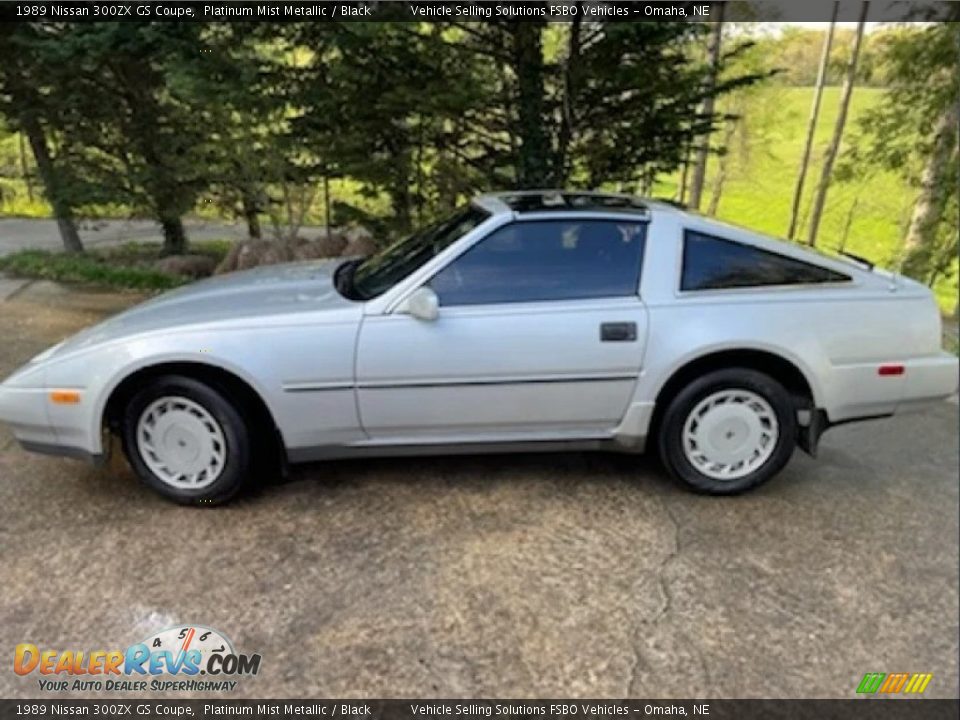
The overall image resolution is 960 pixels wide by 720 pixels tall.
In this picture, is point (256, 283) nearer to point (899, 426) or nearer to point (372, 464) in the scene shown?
point (372, 464)

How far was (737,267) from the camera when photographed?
288cm

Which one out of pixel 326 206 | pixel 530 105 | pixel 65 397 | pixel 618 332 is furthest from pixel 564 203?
pixel 326 206

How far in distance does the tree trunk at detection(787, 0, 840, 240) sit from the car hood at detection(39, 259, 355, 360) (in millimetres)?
2947

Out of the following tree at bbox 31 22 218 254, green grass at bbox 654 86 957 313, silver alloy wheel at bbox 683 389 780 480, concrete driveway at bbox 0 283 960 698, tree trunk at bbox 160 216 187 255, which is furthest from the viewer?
tree trunk at bbox 160 216 187 255

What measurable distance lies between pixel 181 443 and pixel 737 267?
8.24 feet

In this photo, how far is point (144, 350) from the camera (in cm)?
267

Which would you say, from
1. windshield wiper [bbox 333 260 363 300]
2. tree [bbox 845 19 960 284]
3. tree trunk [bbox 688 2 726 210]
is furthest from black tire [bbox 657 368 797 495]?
tree [bbox 845 19 960 284]

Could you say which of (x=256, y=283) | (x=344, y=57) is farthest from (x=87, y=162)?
(x=256, y=283)

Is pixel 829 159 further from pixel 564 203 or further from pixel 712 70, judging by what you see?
pixel 564 203

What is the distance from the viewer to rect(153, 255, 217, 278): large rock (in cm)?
805

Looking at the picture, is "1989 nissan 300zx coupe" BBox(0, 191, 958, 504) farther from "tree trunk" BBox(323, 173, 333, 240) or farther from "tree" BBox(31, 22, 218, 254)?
→ "tree" BBox(31, 22, 218, 254)

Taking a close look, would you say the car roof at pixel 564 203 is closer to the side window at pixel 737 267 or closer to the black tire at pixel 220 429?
the side window at pixel 737 267

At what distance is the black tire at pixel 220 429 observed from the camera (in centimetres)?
273

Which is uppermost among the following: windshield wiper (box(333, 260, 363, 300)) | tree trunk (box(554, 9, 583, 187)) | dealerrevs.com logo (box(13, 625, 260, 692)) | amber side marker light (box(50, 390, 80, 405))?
tree trunk (box(554, 9, 583, 187))
